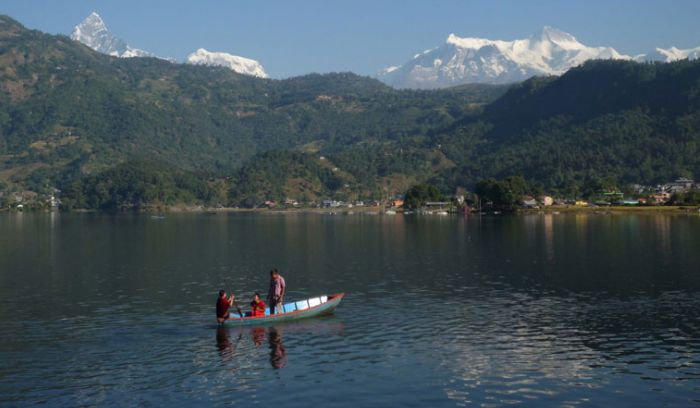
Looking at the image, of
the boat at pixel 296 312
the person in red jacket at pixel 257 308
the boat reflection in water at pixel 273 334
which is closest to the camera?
the boat reflection in water at pixel 273 334

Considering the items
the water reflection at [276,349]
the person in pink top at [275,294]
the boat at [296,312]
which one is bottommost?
the water reflection at [276,349]

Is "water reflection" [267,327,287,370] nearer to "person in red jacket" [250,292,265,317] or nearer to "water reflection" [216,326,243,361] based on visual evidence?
"person in red jacket" [250,292,265,317]

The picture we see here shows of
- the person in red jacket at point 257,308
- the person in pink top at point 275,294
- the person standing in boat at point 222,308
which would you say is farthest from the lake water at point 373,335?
the person in pink top at point 275,294

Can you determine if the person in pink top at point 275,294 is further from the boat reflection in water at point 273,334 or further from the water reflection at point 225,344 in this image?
the water reflection at point 225,344

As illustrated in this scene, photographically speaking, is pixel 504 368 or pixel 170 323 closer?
pixel 504 368

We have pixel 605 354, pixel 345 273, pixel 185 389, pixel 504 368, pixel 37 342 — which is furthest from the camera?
pixel 345 273

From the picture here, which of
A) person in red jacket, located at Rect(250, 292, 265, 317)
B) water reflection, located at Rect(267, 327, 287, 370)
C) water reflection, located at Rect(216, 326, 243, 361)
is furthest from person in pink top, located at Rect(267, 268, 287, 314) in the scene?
water reflection, located at Rect(216, 326, 243, 361)

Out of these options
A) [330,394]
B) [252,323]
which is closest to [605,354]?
[330,394]

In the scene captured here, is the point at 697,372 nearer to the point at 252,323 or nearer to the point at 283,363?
the point at 283,363

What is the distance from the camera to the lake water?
3725 cm

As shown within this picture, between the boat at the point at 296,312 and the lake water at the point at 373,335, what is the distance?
2.73ft

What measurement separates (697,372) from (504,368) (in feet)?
33.2

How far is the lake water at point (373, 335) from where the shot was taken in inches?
1467

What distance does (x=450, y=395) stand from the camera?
36.3m
